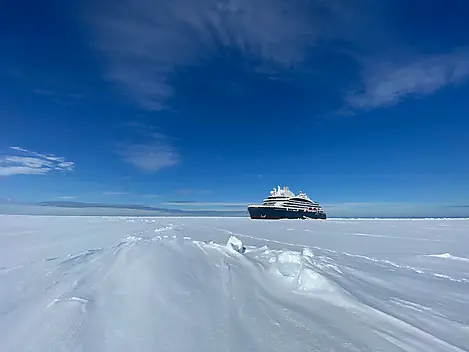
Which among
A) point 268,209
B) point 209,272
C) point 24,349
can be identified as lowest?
point 24,349

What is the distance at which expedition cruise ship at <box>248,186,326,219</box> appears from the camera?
64.2 meters

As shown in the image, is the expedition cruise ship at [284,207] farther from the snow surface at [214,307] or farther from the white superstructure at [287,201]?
the snow surface at [214,307]

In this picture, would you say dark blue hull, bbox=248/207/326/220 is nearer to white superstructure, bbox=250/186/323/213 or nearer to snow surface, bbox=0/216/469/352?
white superstructure, bbox=250/186/323/213

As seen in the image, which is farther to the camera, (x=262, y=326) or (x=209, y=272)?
(x=209, y=272)

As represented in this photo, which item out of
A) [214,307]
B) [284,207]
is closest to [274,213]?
[284,207]

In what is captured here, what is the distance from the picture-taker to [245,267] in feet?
18.6

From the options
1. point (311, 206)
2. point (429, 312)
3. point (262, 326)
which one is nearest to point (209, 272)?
point (262, 326)

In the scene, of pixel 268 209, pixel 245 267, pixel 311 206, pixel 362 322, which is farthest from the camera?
pixel 311 206

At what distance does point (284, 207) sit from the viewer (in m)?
64.6

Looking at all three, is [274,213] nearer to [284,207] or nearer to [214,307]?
[284,207]

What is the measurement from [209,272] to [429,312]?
10.5 feet

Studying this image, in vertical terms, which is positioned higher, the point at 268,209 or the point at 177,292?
the point at 268,209

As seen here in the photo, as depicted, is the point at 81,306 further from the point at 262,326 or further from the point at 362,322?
the point at 362,322

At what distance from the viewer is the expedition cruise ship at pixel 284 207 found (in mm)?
64250
